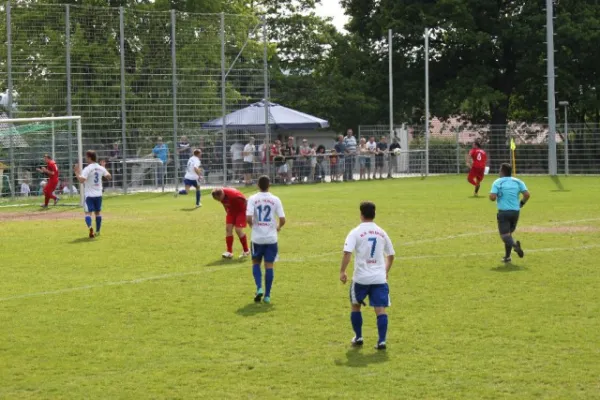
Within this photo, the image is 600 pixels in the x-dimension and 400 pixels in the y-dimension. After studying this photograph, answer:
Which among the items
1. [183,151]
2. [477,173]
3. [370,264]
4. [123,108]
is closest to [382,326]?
[370,264]

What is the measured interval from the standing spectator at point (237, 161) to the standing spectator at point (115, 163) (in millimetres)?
4903

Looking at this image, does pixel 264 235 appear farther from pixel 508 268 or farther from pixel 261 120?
pixel 261 120

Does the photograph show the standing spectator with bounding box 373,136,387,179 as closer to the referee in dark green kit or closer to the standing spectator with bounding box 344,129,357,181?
the standing spectator with bounding box 344,129,357,181

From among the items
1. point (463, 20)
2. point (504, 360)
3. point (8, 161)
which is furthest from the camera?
point (463, 20)

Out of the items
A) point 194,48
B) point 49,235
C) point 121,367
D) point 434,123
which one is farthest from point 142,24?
point 121,367

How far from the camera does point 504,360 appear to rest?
1097 cm

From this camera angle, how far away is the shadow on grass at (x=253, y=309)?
45.7 ft

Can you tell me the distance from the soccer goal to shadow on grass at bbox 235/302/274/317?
2072 cm

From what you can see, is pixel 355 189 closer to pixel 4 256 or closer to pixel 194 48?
pixel 194 48


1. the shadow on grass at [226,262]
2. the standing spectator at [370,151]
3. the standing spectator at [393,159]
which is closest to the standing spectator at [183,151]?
the standing spectator at [370,151]

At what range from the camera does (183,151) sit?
4022cm

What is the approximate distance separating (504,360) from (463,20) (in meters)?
46.0

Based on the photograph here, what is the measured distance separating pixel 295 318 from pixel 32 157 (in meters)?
24.0

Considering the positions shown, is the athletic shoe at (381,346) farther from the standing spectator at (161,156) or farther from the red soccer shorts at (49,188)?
the standing spectator at (161,156)
